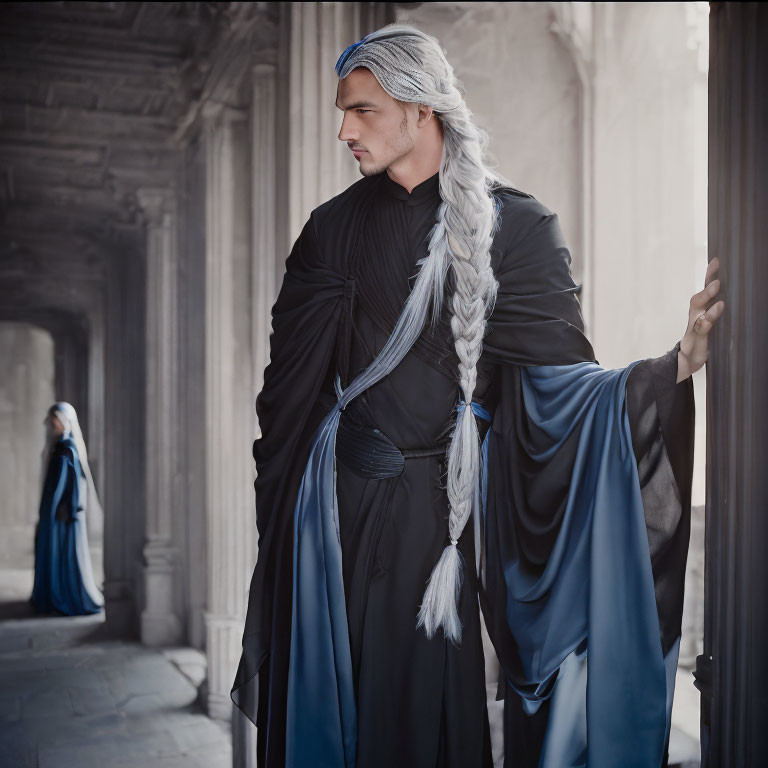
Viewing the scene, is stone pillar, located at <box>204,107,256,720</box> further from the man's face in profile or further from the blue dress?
the man's face in profile

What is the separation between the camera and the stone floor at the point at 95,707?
12.5ft

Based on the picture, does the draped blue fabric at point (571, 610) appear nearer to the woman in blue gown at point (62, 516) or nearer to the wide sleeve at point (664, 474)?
the wide sleeve at point (664, 474)

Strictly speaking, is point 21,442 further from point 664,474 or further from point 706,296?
point 706,296

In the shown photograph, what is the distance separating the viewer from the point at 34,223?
281 inches

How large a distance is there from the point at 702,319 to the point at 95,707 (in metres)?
4.02

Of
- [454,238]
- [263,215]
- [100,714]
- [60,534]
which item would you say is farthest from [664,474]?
[100,714]

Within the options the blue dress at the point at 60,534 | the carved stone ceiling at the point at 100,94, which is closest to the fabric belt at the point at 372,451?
the carved stone ceiling at the point at 100,94

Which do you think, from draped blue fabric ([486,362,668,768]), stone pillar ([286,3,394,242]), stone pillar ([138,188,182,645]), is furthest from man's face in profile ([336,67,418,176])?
stone pillar ([138,188,182,645])

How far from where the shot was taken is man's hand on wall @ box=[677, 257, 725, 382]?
5.24ft

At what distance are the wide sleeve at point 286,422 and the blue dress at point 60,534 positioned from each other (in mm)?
2434

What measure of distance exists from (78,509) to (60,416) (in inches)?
21.8

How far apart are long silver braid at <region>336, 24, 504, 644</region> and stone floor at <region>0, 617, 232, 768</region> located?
2402 millimetres

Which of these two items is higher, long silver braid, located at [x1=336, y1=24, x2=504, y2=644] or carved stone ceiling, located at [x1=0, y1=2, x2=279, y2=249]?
carved stone ceiling, located at [x1=0, y1=2, x2=279, y2=249]

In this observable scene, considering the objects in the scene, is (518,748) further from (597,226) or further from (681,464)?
(597,226)
